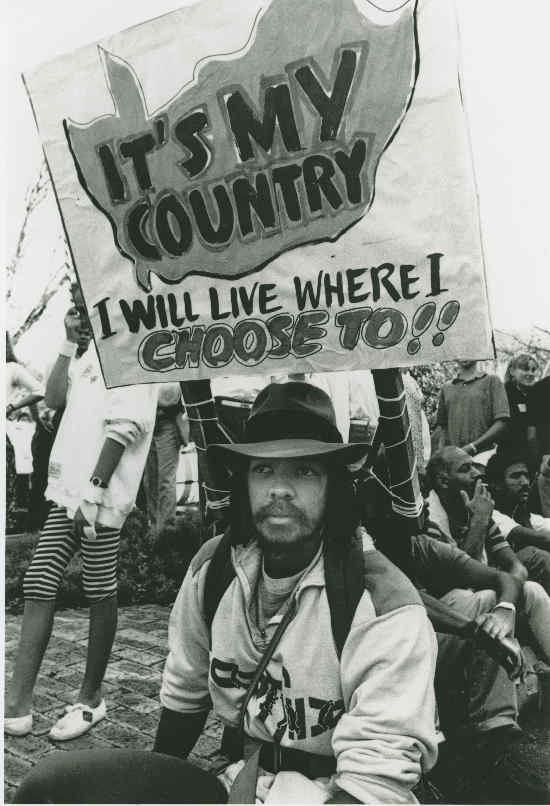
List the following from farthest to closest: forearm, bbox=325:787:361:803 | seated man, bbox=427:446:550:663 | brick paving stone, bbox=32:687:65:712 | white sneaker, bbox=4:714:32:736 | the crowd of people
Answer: brick paving stone, bbox=32:687:65:712 < white sneaker, bbox=4:714:32:736 < seated man, bbox=427:446:550:663 < the crowd of people < forearm, bbox=325:787:361:803

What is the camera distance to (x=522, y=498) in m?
2.60

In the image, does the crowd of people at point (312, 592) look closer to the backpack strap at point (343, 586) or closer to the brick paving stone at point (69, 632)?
the backpack strap at point (343, 586)

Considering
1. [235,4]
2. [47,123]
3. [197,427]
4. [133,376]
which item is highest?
[235,4]

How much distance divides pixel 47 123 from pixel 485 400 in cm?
174

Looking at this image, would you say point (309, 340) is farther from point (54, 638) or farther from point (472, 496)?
point (54, 638)

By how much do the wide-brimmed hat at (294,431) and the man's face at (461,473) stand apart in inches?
28.1

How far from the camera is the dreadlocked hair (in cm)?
194

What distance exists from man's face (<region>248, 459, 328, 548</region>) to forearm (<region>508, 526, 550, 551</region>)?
94 centimetres

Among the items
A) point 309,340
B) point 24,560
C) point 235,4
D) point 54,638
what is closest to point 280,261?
point 309,340

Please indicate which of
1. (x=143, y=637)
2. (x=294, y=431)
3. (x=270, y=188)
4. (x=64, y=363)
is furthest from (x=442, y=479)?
(x=64, y=363)

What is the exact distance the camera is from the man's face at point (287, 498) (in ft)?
6.21

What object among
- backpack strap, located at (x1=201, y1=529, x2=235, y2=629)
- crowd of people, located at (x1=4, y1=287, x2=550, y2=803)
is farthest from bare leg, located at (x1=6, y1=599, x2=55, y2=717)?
backpack strap, located at (x1=201, y1=529, x2=235, y2=629)

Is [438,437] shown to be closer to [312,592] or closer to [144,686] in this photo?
[312,592]

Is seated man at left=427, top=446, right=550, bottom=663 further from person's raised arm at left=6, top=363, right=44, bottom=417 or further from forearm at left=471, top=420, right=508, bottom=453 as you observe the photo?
person's raised arm at left=6, top=363, right=44, bottom=417
